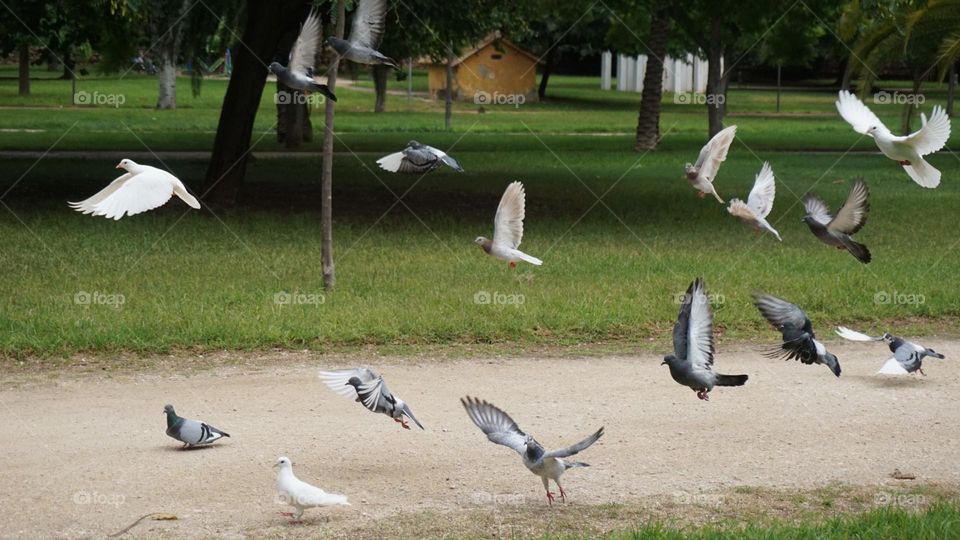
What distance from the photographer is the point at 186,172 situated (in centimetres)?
2181

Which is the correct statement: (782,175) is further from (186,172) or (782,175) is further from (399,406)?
(399,406)

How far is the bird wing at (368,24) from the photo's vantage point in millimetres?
8210

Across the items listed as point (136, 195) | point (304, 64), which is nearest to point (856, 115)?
point (304, 64)

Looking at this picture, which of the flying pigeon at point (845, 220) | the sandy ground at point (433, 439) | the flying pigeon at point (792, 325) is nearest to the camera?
the sandy ground at point (433, 439)

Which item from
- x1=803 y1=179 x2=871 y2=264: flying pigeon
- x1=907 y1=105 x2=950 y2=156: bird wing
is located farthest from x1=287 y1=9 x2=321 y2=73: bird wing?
x1=907 y1=105 x2=950 y2=156: bird wing

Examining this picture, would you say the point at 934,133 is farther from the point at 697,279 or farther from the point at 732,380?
the point at 732,380

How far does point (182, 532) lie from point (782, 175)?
64.0 feet

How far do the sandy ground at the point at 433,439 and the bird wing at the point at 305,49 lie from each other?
6.68 ft

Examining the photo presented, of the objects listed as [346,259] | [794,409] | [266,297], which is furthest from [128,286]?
[794,409]

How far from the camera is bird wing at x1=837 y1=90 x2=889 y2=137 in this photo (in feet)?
21.0

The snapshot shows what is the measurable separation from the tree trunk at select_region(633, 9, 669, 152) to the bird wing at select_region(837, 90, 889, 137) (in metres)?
22.1

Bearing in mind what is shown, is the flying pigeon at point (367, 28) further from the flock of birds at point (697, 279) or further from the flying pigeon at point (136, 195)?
the flying pigeon at point (136, 195)

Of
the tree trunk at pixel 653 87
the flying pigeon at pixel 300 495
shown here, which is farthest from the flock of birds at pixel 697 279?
the tree trunk at pixel 653 87

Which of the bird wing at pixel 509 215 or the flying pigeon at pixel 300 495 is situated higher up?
the bird wing at pixel 509 215
